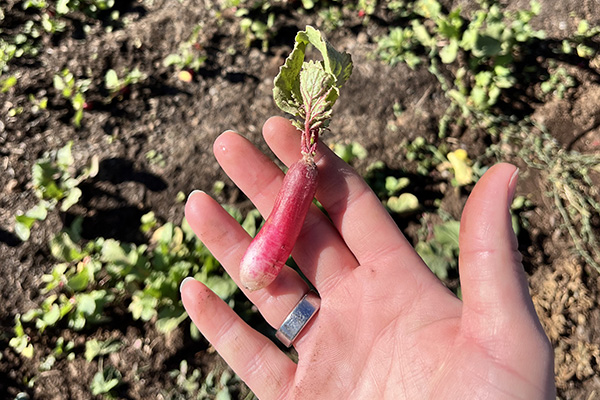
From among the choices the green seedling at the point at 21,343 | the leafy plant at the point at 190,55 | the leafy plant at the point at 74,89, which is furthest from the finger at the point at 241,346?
the leafy plant at the point at 190,55

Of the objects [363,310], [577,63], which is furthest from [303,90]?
[577,63]

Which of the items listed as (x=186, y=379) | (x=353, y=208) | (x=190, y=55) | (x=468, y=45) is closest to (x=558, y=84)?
(x=468, y=45)

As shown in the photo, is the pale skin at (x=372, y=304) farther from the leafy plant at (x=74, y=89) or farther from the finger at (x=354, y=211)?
the leafy plant at (x=74, y=89)

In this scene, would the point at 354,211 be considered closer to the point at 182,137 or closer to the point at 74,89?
the point at 182,137

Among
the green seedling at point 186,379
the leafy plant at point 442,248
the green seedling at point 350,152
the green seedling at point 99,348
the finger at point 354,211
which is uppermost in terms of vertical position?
the finger at point 354,211

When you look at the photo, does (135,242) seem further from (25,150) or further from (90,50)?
(90,50)

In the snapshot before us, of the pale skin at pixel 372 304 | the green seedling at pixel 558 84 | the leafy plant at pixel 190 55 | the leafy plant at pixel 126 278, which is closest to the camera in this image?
the pale skin at pixel 372 304

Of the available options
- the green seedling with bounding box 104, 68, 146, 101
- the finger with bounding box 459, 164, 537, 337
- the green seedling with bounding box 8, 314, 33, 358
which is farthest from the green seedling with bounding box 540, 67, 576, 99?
the green seedling with bounding box 8, 314, 33, 358
